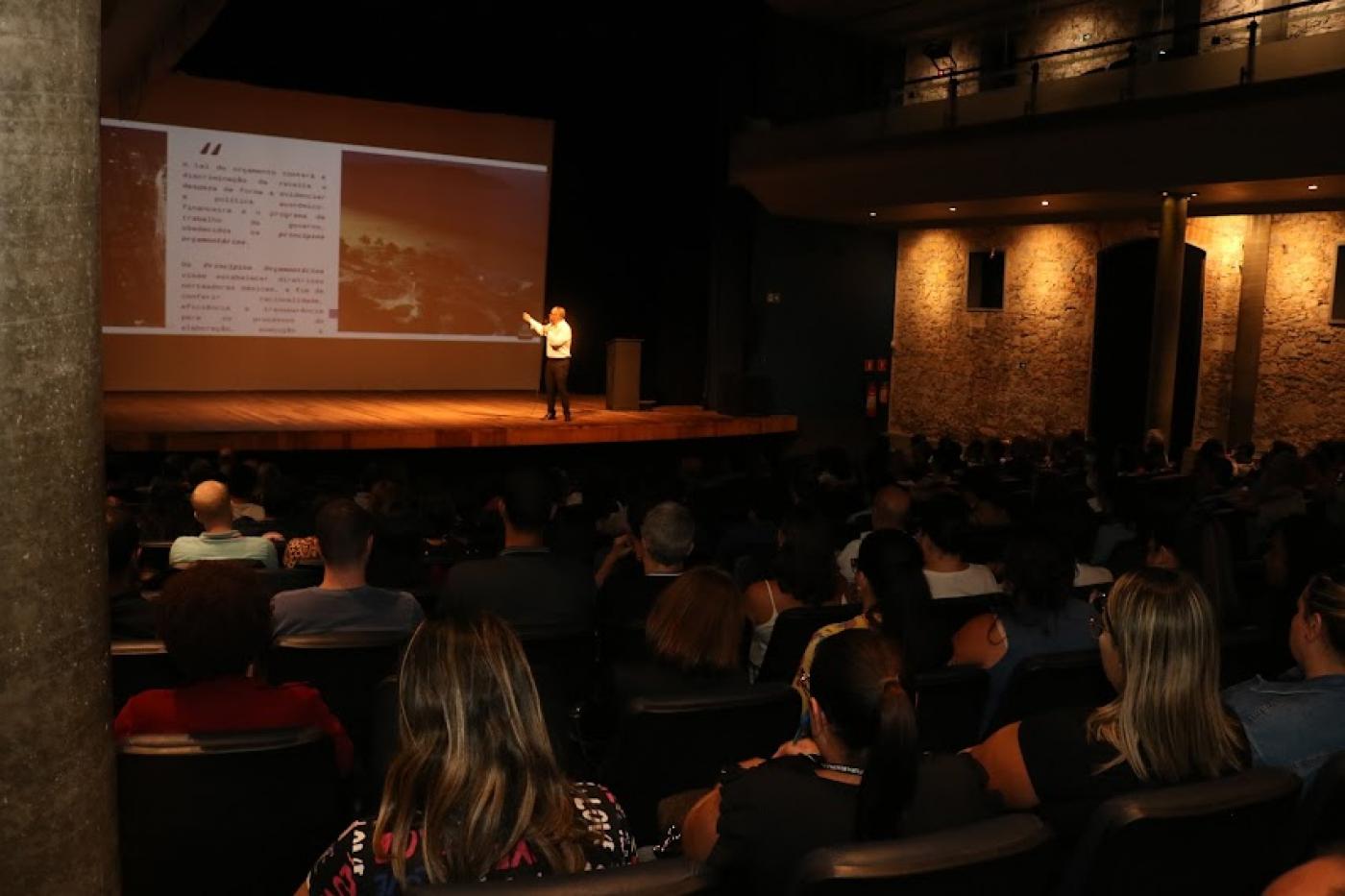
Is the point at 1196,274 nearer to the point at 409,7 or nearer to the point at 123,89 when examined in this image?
the point at 409,7

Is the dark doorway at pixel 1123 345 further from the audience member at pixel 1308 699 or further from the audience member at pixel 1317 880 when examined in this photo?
the audience member at pixel 1317 880

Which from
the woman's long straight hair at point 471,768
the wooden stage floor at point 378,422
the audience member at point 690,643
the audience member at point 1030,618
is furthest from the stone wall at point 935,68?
the woman's long straight hair at point 471,768

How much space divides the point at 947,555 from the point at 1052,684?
4.02 ft

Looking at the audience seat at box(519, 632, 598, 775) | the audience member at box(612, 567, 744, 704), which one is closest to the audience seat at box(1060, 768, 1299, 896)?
the audience member at box(612, 567, 744, 704)

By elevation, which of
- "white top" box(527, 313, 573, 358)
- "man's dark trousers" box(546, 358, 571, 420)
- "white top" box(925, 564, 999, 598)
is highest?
"white top" box(527, 313, 573, 358)

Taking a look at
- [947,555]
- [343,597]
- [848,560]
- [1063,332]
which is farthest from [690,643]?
[1063,332]

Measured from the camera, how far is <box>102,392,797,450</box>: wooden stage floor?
946 cm

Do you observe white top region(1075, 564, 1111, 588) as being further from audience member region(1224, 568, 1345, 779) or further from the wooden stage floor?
the wooden stage floor

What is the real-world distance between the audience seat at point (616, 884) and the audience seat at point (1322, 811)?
1244 mm

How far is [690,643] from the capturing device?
2.85 m

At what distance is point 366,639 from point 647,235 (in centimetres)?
1187

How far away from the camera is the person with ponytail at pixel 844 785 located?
173 cm

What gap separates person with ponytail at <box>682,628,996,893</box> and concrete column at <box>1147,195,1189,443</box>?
1049 cm

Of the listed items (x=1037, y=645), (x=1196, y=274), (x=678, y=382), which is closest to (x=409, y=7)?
(x=678, y=382)
